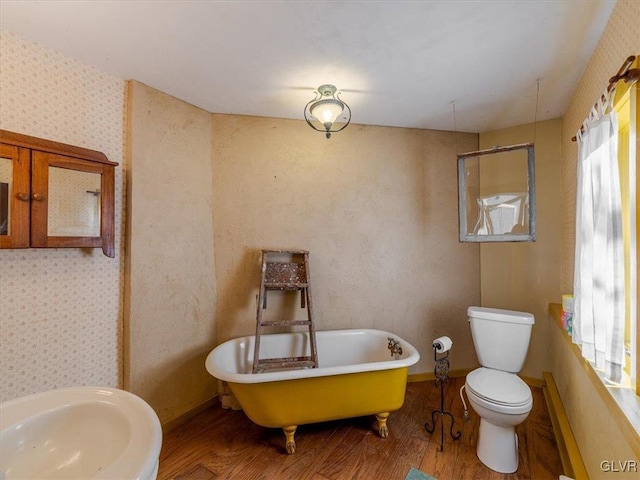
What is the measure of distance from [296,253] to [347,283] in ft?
1.80

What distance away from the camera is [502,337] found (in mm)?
2078

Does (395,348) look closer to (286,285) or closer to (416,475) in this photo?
(416,475)

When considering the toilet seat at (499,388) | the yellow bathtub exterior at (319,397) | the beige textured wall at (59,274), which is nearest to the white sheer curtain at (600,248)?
the toilet seat at (499,388)

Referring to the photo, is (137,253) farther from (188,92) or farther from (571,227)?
(571,227)

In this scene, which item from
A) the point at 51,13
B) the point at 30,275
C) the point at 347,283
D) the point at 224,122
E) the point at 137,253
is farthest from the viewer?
the point at 347,283

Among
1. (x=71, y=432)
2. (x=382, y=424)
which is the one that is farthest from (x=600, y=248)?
(x=71, y=432)

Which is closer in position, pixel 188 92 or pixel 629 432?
pixel 629 432

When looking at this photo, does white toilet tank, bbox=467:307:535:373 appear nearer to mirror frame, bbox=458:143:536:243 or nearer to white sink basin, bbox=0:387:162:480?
mirror frame, bbox=458:143:536:243

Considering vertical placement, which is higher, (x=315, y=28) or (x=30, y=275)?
(x=315, y=28)

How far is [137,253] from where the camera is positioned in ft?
6.42

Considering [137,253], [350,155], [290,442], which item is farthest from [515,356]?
[137,253]

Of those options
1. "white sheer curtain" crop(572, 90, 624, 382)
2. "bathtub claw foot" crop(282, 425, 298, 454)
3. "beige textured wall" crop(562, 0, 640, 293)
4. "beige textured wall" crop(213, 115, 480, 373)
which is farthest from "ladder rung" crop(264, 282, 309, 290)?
"beige textured wall" crop(562, 0, 640, 293)

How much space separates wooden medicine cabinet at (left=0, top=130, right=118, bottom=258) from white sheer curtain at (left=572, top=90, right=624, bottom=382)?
2.54m

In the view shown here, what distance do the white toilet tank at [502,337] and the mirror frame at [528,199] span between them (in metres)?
0.57
